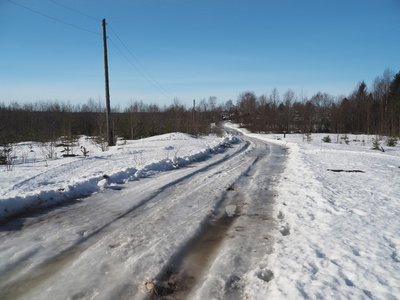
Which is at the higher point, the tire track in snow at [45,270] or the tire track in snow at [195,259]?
the tire track in snow at [45,270]

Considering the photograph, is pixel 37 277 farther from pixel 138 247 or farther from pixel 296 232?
pixel 296 232

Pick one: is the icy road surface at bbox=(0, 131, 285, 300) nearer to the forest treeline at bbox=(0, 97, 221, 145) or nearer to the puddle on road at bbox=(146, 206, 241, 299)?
the puddle on road at bbox=(146, 206, 241, 299)

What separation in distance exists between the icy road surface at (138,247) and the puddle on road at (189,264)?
0.4 inches

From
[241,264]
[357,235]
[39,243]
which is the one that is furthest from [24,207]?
[357,235]

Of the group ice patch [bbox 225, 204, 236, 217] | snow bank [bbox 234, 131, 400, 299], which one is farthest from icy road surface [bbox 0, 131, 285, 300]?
snow bank [bbox 234, 131, 400, 299]

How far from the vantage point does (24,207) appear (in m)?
4.64

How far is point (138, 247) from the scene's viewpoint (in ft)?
10.6

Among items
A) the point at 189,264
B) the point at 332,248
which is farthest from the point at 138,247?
the point at 332,248

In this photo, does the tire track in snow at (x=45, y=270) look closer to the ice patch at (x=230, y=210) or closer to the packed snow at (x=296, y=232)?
the packed snow at (x=296, y=232)

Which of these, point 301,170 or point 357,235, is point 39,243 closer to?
point 357,235

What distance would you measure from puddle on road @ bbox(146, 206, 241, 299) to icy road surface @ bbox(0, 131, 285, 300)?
Answer: 1 cm

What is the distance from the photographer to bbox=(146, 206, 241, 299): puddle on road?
2439 millimetres

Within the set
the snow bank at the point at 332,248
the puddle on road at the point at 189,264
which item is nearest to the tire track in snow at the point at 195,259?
the puddle on road at the point at 189,264

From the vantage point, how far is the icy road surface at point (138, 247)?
2.45 metres
